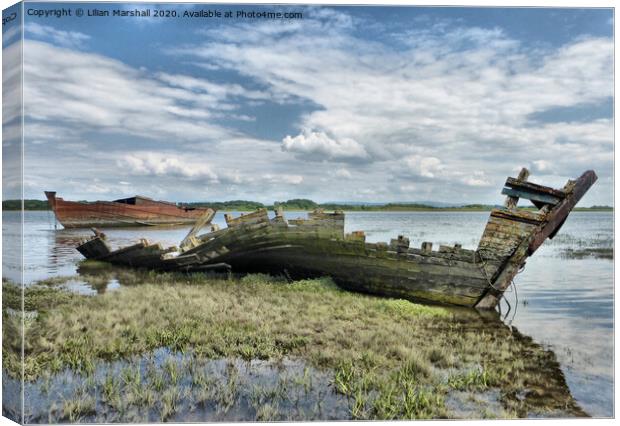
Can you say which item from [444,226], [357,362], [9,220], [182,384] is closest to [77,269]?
[9,220]

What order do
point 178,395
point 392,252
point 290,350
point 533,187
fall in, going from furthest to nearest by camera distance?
point 392,252
point 533,187
point 290,350
point 178,395

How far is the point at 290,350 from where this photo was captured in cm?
699

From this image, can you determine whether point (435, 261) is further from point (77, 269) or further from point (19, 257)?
point (77, 269)

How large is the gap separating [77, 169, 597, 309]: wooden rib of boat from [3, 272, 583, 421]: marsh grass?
1.87 feet

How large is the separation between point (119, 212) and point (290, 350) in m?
9.68

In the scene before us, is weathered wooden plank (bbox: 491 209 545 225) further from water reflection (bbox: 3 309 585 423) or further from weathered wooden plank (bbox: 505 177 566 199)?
water reflection (bbox: 3 309 585 423)

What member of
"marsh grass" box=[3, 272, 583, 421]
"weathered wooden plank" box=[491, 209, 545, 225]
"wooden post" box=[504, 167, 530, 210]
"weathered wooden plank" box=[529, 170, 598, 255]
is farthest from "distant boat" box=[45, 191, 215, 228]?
"weathered wooden plank" box=[529, 170, 598, 255]

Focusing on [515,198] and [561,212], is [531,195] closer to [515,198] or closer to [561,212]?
[515,198]

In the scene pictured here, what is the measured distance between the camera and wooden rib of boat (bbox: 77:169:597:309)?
8.86 m

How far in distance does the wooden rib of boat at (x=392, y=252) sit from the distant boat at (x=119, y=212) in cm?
106

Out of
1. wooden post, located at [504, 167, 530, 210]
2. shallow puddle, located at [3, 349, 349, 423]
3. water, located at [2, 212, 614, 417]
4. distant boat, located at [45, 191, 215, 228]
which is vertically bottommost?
shallow puddle, located at [3, 349, 349, 423]

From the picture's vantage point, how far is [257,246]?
11.2 metres

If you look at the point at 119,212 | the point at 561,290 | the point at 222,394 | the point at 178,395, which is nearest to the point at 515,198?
the point at 561,290

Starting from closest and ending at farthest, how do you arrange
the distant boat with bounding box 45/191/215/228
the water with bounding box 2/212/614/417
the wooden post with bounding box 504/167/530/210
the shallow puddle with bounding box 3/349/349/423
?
1. the shallow puddle with bounding box 3/349/349/423
2. the water with bounding box 2/212/614/417
3. the wooden post with bounding box 504/167/530/210
4. the distant boat with bounding box 45/191/215/228
